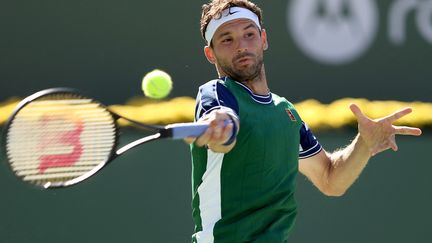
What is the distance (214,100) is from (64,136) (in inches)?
23.0

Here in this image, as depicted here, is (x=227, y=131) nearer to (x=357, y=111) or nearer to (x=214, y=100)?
(x=214, y=100)

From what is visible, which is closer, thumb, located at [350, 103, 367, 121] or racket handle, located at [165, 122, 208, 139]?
racket handle, located at [165, 122, 208, 139]

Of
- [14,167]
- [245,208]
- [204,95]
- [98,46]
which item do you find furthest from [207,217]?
[98,46]

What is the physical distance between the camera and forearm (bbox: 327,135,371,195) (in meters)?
4.33

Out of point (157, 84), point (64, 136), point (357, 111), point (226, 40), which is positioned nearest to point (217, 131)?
point (64, 136)

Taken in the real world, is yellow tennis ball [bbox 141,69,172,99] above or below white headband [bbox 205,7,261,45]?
below

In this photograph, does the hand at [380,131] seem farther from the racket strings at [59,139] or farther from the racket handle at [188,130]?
the racket strings at [59,139]

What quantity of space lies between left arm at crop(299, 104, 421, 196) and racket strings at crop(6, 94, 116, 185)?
1.19 m

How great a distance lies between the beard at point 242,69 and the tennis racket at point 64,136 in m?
0.57

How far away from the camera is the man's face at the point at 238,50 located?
3.93 meters

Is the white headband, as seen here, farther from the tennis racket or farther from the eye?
the tennis racket

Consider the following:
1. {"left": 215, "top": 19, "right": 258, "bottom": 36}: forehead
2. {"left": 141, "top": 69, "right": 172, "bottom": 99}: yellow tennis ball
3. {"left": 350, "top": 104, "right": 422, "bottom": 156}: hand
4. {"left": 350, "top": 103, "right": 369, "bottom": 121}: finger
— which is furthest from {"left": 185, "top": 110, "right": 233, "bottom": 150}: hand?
{"left": 141, "top": 69, "right": 172, "bottom": 99}: yellow tennis ball

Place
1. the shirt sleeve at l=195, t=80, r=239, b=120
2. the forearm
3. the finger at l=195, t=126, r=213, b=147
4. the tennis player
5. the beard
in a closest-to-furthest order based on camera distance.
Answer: the finger at l=195, t=126, r=213, b=147 < the shirt sleeve at l=195, t=80, r=239, b=120 < the tennis player < the beard < the forearm

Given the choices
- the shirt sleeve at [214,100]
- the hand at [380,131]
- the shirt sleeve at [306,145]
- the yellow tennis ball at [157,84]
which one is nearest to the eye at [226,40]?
the shirt sleeve at [214,100]
